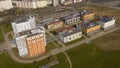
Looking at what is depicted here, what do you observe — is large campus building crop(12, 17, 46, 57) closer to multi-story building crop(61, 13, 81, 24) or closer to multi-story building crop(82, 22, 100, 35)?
multi-story building crop(82, 22, 100, 35)

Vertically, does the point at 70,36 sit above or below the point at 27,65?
above

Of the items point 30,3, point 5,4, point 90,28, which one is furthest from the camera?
point 30,3

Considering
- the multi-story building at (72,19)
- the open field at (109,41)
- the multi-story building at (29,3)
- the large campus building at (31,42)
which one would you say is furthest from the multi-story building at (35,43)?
the multi-story building at (29,3)

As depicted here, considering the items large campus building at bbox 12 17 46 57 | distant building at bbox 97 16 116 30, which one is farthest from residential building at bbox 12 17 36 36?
distant building at bbox 97 16 116 30

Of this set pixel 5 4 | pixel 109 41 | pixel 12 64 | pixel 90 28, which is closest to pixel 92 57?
pixel 109 41

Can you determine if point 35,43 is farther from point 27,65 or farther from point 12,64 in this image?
point 12,64

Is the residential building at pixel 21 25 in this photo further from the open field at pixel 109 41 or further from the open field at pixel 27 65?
the open field at pixel 109 41

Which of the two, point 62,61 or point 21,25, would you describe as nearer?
point 62,61
